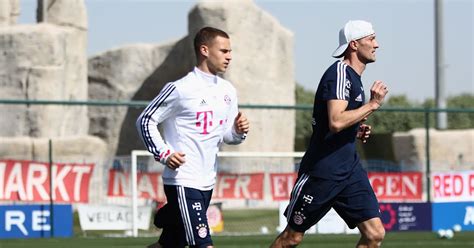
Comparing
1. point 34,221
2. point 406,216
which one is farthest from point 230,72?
point 34,221

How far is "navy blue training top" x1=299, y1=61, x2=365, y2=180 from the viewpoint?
8.92 metres

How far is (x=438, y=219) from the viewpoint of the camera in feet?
69.9

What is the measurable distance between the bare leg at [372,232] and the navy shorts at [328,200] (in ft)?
0.13

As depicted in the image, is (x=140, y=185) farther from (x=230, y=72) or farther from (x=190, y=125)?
(x=230, y=72)

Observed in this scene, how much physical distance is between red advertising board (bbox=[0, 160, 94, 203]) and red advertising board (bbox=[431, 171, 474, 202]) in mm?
6306

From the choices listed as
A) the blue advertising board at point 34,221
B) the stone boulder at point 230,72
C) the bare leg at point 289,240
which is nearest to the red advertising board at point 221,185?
the blue advertising board at point 34,221

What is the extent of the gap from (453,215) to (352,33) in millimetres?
12766

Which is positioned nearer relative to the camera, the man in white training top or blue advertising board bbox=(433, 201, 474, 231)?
the man in white training top

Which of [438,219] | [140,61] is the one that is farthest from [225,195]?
[140,61]

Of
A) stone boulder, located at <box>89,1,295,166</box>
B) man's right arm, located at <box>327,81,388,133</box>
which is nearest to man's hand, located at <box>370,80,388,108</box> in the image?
man's right arm, located at <box>327,81,388,133</box>

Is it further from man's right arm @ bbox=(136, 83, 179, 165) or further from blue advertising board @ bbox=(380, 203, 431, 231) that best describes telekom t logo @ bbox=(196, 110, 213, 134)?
blue advertising board @ bbox=(380, 203, 431, 231)

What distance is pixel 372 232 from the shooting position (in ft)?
29.8

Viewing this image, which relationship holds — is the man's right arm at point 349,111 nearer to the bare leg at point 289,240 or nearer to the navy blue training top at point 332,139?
the navy blue training top at point 332,139

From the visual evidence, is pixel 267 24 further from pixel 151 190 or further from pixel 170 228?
pixel 170 228
